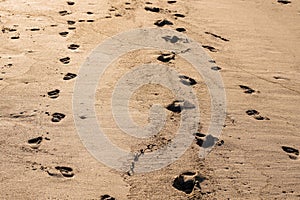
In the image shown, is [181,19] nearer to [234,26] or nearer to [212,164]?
[234,26]

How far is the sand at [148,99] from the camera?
2.76 m

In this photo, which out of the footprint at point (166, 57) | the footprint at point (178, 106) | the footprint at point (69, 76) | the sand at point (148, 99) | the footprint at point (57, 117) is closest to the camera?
the sand at point (148, 99)

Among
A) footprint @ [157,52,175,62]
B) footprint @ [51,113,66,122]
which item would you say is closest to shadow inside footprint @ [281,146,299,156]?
footprint @ [157,52,175,62]

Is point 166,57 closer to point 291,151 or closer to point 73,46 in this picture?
point 73,46

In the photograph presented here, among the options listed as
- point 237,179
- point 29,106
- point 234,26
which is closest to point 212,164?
point 237,179

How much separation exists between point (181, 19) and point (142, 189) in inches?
99.6

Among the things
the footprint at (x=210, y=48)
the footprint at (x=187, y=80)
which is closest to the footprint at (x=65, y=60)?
the footprint at (x=187, y=80)

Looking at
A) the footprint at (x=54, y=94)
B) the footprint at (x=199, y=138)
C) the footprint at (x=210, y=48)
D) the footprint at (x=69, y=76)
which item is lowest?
the footprint at (x=199, y=138)

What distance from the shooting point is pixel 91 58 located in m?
3.98

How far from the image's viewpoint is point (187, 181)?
2.76 meters

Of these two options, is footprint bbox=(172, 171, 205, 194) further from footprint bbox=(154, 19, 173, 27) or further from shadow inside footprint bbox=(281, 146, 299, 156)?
footprint bbox=(154, 19, 173, 27)

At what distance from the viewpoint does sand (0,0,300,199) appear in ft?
9.06

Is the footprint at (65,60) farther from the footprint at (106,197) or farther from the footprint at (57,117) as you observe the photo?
the footprint at (106,197)

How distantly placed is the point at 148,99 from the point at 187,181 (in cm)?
93
